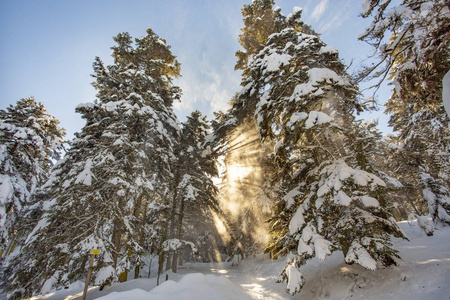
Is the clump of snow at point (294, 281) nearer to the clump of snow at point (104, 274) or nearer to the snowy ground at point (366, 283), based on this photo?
the snowy ground at point (366, 283)

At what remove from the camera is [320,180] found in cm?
609

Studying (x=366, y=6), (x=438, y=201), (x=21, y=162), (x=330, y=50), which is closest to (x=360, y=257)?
(x=366, y=6)

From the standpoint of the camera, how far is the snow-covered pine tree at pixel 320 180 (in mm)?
5129

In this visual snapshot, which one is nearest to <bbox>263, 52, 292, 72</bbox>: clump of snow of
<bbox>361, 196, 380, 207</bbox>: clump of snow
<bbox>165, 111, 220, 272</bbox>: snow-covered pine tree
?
<bbox>361, 196, 380, 207</bbox>: clump of snow

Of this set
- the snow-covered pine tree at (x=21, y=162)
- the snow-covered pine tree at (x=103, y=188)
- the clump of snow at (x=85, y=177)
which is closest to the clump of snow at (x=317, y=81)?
the snow-covered pine tree at (x=103, y=188)

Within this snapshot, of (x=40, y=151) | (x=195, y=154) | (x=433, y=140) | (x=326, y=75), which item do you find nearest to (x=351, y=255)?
(x=326, y=75)

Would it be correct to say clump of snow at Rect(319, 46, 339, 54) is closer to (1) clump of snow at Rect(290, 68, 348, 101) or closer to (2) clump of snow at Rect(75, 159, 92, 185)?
(1) clump of snow at Rect(290, 68, 348, 101)

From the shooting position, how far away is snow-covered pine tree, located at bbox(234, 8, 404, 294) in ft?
16.8

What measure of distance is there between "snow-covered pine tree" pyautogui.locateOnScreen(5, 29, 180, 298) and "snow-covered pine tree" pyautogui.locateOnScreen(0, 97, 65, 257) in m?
1.46

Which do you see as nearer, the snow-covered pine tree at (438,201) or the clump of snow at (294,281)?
the clump of snow at (294,281)

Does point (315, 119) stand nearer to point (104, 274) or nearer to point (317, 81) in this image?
point (317, 81)

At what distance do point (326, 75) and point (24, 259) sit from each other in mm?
16030

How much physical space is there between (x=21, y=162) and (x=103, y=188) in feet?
23.6

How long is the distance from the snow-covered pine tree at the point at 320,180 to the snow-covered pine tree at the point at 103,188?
6.97 metres
